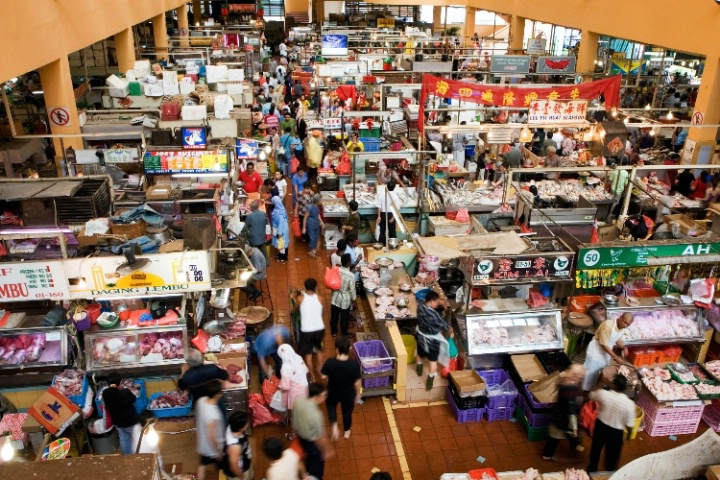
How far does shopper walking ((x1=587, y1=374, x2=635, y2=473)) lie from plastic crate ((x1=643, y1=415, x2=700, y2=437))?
1275mm

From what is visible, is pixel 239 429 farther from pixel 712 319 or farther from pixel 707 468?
pixel 712 319

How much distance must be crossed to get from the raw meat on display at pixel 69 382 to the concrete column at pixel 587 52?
785 inches

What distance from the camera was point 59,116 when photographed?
43.0 feet

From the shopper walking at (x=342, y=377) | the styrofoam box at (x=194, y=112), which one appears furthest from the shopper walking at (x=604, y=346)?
the styrofoam box at (x=194, y=112)

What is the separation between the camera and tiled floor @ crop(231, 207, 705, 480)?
7.46 meters

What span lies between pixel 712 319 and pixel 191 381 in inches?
304

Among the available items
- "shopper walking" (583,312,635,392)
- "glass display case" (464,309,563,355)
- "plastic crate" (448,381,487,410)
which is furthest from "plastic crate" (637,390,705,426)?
"plastic crate" (448,381,487,410)

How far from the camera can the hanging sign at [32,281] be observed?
21.3ft

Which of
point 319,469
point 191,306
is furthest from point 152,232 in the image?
point 319,469

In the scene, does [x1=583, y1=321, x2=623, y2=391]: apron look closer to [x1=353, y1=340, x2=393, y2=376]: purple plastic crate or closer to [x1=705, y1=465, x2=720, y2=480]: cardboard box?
[x1=705, y1=465, x2=720, y2=480]: cardboard box

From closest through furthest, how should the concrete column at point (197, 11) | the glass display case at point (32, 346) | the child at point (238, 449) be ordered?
the child at point (238, 449), the glass display case at point (32, 346), the concrete column at point (197, 11)

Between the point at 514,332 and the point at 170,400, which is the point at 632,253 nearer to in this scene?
the point at 514,332

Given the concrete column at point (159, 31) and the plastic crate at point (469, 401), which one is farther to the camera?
the concrete column at point (159, 31)

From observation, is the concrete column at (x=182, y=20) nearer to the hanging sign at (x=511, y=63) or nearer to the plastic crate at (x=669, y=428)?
the hanging sign at (x=511, y=63)
